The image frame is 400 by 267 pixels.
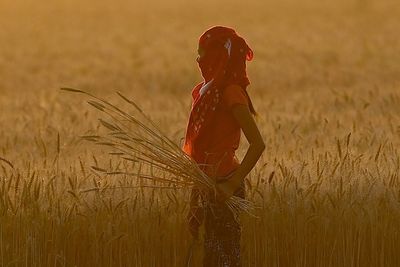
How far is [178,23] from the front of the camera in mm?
26500

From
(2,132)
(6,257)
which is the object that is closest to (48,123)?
(2,132)

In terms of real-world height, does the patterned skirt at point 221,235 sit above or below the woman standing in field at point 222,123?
below

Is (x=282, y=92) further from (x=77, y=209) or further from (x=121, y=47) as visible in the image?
(x=77, y=209)

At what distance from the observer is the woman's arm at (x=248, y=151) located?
14.8 feet

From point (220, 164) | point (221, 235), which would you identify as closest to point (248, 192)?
point (221, 235)

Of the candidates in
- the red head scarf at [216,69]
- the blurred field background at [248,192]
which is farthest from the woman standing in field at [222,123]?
the blurred field background at [248,192]

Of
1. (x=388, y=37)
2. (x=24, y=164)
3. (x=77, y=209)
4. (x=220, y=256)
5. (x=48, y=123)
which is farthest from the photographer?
(x=388, y=37)

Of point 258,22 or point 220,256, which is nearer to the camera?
point 220,256

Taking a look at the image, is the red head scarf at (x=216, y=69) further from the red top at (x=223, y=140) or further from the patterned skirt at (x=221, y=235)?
the patterned skirt at (x=221, y=235)

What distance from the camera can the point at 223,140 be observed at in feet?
15.1

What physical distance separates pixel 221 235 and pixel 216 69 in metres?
0.66

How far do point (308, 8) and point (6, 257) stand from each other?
28.8 metres

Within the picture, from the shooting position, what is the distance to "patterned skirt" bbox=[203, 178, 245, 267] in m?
4.68

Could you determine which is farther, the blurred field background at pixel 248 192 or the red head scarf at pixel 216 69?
the blurred field background at pixel 248 192
